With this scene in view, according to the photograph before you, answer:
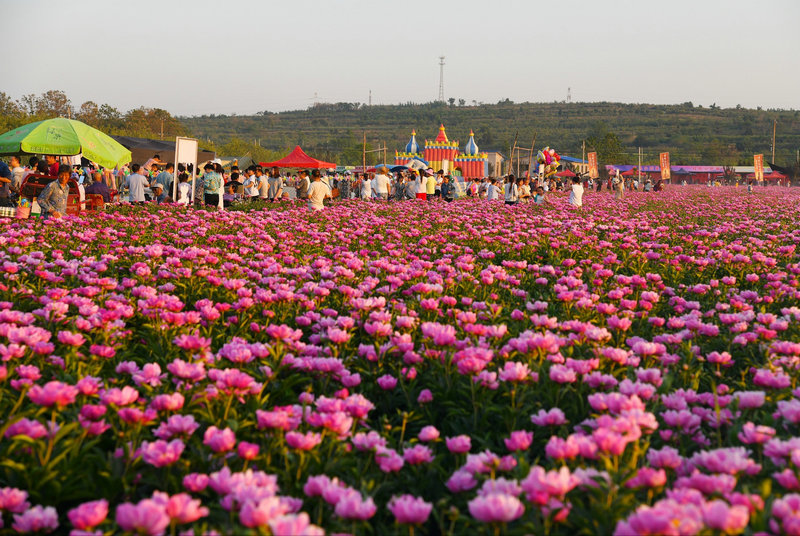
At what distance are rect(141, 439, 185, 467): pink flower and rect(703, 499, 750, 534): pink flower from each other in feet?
4.57

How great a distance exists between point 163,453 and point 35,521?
1.19 feet

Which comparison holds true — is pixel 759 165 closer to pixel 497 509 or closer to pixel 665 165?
pixel 665 165

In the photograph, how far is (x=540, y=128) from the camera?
447 ft

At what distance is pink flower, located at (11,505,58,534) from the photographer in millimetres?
1661

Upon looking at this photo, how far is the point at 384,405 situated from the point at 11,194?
10.2 m

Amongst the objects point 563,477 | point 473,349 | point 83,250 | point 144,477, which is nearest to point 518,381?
point 473,349

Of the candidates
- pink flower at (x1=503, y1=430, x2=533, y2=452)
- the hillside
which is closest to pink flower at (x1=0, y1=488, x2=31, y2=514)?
pink flower at (x1=503, y1=430, x2=533, y2=452)

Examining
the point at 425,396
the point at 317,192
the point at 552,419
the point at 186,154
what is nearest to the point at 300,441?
the point at 425,396

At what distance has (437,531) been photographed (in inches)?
84.9

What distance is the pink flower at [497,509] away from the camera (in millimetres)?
1549

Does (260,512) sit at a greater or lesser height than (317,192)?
lesser

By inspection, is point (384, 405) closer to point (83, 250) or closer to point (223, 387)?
point (223, 387)

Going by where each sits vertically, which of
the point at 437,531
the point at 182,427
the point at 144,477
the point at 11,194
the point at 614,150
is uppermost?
the point at 614,150

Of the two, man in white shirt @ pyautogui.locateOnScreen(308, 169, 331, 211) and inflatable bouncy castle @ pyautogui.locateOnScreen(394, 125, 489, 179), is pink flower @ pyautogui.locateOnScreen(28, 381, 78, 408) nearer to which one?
man in white shirt @ pyautogui.locateOnScreen(308, 169, 331, 211)
